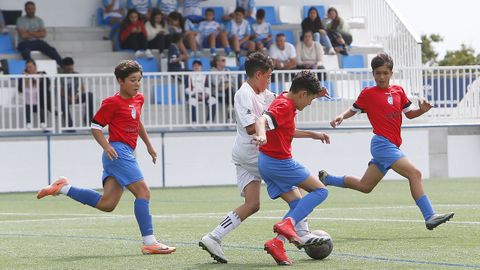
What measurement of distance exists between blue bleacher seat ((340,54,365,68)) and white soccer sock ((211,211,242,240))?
64.6 ft

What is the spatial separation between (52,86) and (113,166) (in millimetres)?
14057

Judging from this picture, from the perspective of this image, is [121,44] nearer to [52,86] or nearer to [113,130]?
[52,86]

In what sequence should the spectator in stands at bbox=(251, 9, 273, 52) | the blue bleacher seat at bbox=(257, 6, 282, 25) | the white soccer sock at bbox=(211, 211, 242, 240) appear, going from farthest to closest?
the blue bleacher seat at bbox=(257, 6, 282, 25), the spectator in stands at bbox=(251, 9, 273, 52), the white soccer sock at bbox=(211, 211, 242, 240)

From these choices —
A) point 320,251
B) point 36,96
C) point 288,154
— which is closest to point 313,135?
point 288,154

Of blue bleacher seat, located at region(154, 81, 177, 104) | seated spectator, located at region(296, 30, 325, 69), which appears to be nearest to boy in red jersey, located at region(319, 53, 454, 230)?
blue bleacher seat, located at region(154, 81, 177, 104)

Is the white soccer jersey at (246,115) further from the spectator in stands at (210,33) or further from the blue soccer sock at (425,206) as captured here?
the spectator in stands at (210,33)

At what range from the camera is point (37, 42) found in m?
28.0

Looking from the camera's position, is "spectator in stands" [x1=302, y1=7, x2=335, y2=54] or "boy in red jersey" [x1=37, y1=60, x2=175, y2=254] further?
"spectator in stands" [x1=302, y1=7, x2=335, y2=54]

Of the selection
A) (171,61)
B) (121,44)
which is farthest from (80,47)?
(171,61)

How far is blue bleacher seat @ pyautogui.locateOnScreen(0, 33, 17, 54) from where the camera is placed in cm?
2808

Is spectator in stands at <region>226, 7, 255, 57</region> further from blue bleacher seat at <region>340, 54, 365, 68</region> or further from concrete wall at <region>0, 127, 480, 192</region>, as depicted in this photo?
concrete wall at <region>0, 127, 480, 192</region>

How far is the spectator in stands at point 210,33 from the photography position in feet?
96.3

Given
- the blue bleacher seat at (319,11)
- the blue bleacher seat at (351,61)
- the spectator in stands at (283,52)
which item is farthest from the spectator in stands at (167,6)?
the blue bleacher seat at (351,61)

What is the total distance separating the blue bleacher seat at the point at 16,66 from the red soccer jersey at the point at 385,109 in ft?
47.4
